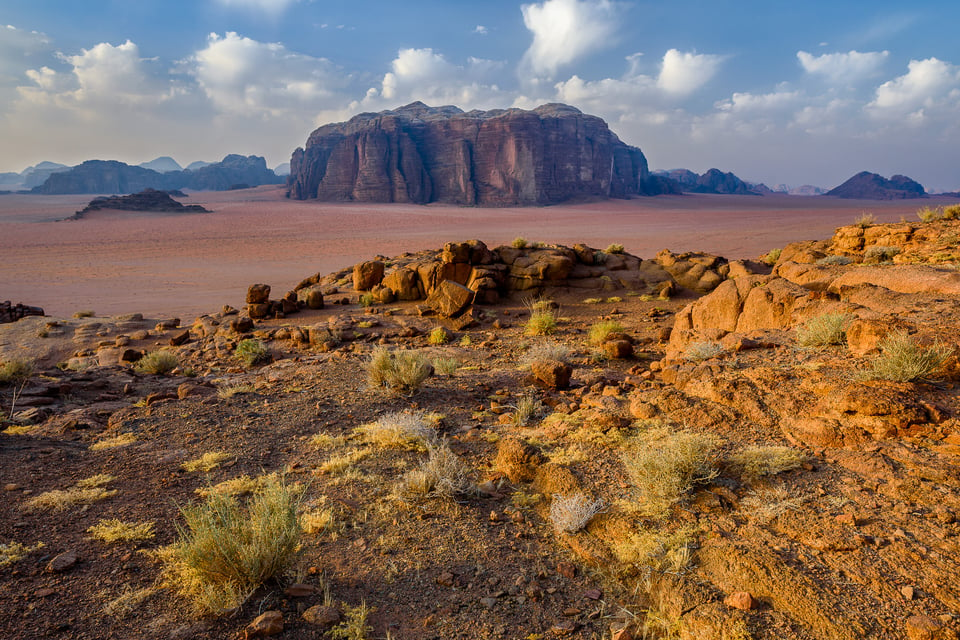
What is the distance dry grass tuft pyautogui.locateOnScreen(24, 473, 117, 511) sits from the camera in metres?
3.80

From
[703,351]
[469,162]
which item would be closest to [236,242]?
[703,351]

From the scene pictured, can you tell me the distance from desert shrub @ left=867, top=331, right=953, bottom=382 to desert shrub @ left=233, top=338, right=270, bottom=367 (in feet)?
30.7

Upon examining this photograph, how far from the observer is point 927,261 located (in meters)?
9.27

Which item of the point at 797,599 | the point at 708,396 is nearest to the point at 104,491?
Answer: the point at 797,599

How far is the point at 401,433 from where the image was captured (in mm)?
5051

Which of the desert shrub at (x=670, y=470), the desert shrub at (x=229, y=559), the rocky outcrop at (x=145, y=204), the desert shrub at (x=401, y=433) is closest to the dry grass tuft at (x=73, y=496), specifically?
the desert shrub at (x=229, y=559)

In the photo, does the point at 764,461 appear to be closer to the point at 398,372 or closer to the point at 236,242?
the point at 398,372

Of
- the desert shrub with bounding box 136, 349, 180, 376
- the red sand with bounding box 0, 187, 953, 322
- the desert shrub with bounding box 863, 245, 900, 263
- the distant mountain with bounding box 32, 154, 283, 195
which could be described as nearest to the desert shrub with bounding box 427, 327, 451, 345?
the desert shrub with bounding box 136, 349, 180, 376

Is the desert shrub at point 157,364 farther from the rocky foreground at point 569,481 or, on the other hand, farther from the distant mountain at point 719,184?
the distant mountain at point 719,184

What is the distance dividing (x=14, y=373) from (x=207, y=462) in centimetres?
553

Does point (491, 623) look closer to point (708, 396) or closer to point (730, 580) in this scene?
point (730, 580)

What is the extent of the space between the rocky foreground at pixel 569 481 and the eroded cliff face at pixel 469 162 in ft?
272

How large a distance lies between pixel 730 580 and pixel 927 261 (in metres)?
9.92

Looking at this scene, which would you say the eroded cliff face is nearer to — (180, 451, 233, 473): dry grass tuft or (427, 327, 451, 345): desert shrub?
(427, 327, 451, 345): desert shrub
